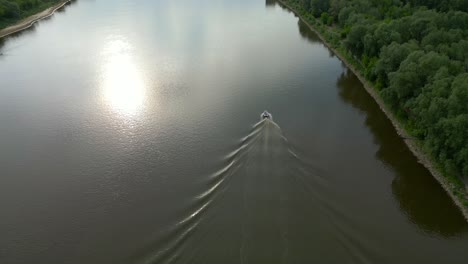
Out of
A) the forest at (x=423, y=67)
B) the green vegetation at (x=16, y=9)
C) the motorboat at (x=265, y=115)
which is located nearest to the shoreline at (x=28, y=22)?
the green vegetation at (x=16, y=9)

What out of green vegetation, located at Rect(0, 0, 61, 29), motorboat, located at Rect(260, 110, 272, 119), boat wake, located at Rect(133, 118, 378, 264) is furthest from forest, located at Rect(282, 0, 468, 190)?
green vegetation, located at Rect(0, 0, 61, 29)

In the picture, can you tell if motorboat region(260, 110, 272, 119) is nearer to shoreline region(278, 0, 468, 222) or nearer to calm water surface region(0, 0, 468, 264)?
calm water surface region(0, 0, 468, 264)

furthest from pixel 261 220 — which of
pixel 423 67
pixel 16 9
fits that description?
pixel 16 9

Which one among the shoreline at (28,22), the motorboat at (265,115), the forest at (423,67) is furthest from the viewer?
the shoreline at (28,22)

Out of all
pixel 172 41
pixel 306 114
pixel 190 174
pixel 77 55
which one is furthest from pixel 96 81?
pixel 306 114

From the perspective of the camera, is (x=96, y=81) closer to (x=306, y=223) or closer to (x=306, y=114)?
(x=306, y=114)

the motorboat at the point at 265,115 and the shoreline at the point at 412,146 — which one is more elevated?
the motorboat at the point at 265,115

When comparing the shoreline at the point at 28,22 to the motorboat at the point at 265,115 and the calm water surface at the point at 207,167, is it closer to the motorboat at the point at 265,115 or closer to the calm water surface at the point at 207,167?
the calm water surface at the point at 207,167

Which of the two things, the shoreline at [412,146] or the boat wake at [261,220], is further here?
the shoreline at [412,146]
